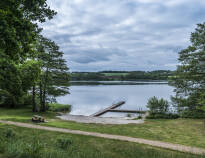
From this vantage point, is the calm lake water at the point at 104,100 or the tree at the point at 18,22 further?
the calm lake water at the point at 104,100

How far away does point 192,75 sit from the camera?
55.7ft

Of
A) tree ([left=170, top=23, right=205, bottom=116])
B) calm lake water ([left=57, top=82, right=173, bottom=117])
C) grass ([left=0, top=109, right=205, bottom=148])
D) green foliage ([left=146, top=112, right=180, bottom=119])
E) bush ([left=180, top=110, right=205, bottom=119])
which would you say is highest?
tree ([left=170, top=23, right=205, bottom=116])

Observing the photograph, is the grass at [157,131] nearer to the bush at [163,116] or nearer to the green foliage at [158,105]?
the bush at [163,116]

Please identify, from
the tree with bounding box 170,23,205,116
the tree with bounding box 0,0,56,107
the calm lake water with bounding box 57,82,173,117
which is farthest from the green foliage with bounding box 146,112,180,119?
the tree with bounding box 0,0,56,107

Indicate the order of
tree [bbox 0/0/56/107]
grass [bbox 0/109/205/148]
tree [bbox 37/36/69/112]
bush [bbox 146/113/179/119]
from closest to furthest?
tree [bbox 0/0/56/107] → grass [bbox 0/109/205/148] → bush [bbox 146/113/179/119] → tree [bbox 37/36/69/112]

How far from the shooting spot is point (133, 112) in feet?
95.7

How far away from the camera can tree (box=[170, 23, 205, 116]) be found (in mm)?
16359

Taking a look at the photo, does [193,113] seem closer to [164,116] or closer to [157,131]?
[164,116]

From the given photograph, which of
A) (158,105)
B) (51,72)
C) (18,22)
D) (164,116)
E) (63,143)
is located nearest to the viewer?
(18,22)

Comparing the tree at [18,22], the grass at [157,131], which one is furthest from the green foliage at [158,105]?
the tree at [18,22]

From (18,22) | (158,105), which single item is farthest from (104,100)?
(18,22)

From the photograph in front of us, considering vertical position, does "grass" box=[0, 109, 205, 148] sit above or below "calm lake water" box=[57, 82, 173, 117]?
above

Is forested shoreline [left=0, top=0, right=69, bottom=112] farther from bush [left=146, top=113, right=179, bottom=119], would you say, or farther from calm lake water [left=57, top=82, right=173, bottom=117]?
bush [left=146, top=113, right=179, bottom=119]

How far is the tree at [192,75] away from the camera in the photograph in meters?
16.4
